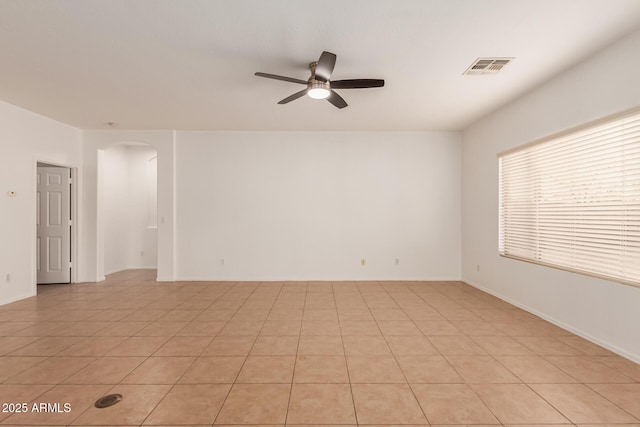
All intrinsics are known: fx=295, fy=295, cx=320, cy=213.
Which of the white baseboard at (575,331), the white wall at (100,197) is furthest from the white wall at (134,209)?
the white baseboard at (575,331)

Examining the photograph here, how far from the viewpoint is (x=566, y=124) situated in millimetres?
3377

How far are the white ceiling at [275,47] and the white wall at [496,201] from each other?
230 mm

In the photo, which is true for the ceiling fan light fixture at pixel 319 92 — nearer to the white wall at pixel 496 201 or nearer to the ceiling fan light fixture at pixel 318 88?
the ceiling fan light fixture at pixel 318 88

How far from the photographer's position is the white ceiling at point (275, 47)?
2326 mm

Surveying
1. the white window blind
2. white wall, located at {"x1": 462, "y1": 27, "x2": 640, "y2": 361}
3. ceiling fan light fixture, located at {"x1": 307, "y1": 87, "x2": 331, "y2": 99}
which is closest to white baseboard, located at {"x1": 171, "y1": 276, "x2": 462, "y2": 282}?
white wall, located at {"x1": 462, "y1": 27, "x2": 640, "y2": 361}

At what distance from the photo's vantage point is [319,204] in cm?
594

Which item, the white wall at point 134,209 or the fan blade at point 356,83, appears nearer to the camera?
the fan blade at point 356,83

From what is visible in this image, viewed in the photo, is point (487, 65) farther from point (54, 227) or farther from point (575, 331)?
point (54, 227)

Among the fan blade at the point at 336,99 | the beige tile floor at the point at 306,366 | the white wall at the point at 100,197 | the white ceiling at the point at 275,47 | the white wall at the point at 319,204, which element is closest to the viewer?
the beige tile floor at the point at 306,366

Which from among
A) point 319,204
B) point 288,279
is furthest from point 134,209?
point 319,204

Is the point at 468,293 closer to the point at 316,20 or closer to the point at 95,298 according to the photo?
the point at 316,20

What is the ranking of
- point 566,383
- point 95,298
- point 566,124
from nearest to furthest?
1. point 566,383
2. point 566,124
3. point 95,298

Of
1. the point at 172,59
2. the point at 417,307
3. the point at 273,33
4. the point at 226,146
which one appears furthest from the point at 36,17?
the point at 417,307

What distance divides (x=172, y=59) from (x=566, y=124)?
4418 millimetres
